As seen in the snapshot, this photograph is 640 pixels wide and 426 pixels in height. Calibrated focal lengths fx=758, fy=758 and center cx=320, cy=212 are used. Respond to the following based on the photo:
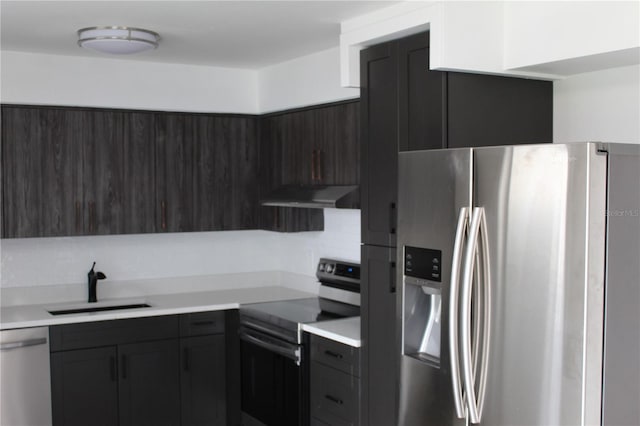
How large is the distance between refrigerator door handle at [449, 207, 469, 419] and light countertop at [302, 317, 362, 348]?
1.05 m

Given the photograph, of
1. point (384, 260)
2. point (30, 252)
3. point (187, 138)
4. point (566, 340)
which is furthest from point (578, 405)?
point (30, 252)

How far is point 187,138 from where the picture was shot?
506 centimetres

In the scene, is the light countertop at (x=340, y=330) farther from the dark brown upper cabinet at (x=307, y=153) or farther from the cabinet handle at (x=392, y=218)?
the dark brown upper cabinet at (x=307, y=153)

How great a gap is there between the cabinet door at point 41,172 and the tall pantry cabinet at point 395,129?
6.61 feet

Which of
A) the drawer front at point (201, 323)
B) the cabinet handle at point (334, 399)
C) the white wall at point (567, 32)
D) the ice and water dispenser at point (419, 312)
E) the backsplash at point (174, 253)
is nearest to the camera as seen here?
the white wall at point (567, 32)

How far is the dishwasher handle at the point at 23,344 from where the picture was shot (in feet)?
13.9

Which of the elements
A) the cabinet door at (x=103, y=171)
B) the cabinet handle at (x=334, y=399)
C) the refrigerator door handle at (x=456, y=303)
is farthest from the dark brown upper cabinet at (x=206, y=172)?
the refrigerator door handle at (x=456, y=303)

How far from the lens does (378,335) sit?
3.59 meters

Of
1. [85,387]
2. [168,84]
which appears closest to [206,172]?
[168,84]

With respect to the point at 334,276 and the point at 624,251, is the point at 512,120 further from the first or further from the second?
the point at 334,276

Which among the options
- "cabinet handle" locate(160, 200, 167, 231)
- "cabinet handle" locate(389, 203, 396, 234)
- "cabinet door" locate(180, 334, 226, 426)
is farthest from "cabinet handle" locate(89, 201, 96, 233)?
"cabinet handle" locate(389, 203, 396, 234)

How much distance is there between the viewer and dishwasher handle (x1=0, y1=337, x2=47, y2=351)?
4234mm

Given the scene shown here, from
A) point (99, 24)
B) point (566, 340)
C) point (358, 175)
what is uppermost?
point (99, 24)

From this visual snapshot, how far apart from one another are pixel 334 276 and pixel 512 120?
183 cm
